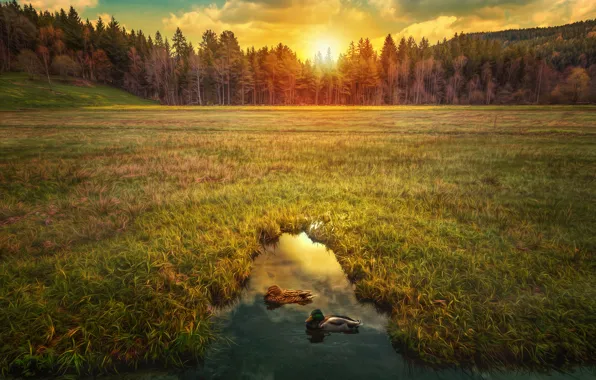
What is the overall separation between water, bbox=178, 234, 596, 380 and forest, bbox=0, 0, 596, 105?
98027mm

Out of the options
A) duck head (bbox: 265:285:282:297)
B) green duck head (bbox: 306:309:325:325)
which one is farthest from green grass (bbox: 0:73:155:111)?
green duck head (bbox: 306:309:325:325)

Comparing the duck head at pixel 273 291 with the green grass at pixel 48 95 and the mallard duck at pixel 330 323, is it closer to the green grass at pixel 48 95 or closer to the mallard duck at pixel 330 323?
the mallard duck at pixel 330 323

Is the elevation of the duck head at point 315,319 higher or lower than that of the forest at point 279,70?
lower

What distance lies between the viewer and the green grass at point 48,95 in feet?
190

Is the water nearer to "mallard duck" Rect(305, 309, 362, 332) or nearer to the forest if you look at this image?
"mallard duck" Rect(305, 309, 362, 332)

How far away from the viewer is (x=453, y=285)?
5.46 meters

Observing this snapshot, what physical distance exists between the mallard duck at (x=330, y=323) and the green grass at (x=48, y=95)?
69.2 m

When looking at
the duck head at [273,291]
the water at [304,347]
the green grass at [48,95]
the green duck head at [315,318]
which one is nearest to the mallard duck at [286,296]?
the duck head at [273,291]

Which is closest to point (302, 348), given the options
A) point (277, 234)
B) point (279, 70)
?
point (277, 234)

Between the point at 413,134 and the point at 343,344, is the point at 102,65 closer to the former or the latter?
the point at 413,134

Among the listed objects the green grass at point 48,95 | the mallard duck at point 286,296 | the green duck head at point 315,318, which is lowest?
the mallard duck at point 286,296

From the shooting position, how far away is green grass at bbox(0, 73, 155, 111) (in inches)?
2279

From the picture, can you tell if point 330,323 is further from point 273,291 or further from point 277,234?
point 277,234

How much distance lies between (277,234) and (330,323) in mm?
3692
